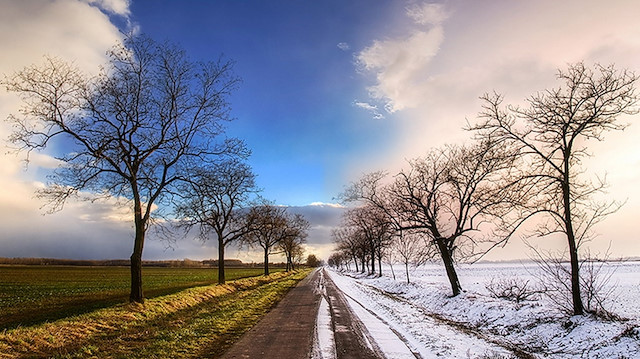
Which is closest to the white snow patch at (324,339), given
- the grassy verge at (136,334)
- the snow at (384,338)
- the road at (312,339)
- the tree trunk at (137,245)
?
the road at (312,339)

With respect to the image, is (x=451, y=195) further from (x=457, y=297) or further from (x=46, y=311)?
(x=46, y=311)

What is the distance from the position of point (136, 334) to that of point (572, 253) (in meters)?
15.2

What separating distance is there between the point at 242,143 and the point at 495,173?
519 inches

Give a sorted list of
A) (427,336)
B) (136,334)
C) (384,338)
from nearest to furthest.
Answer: (384,338)
(427,336)
(136,334)

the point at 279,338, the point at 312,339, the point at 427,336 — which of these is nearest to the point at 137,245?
the point at 279,338

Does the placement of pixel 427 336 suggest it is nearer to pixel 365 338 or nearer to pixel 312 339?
pixel 365 338

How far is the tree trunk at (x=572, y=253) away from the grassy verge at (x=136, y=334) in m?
11.5

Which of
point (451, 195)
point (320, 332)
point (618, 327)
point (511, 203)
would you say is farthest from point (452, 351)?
point (451, 195)

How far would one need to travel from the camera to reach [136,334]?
1116cm

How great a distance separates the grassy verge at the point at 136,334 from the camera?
8.84 metres

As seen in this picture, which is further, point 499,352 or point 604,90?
point 604,90

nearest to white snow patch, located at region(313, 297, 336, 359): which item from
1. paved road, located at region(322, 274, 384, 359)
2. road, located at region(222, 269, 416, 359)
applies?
road, located at region(222, 269, 416, 359)

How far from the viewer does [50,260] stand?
127 meters

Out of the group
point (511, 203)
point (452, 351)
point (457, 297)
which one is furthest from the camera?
point (457, 297)
